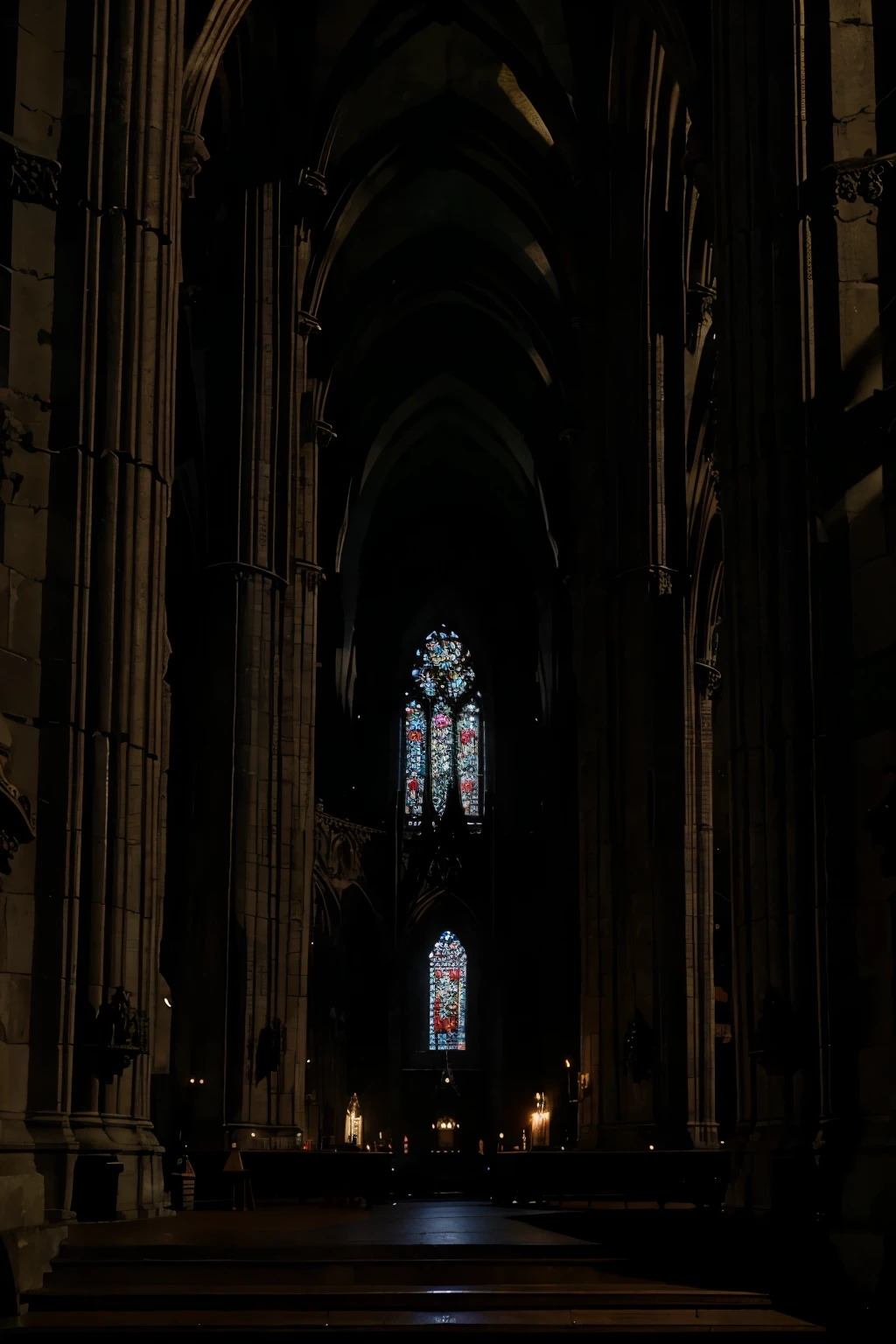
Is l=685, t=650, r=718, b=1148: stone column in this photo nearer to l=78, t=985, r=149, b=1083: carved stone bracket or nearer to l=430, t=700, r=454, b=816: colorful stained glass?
l=78, t=985, r=149, b=1083: carved stone bracket

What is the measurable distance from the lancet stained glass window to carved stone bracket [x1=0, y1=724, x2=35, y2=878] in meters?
33.3

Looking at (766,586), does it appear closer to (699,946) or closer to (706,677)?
(699,946)

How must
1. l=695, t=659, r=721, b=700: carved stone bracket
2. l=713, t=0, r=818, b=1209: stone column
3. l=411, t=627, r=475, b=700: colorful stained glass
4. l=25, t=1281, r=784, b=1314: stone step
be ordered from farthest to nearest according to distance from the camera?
l=411, t=627, r=475, b=700: colorful stained glass → l=695, t=659, r=721, b=700: carved stone bracket → l=713, t=0, r=818, b=1209: stone column → l=25, t=1281, r=784, b=1314: stone step

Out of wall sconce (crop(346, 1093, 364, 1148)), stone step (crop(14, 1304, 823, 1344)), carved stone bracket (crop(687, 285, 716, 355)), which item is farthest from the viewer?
wall sconce (crop(346, 1093, 364, 1148))

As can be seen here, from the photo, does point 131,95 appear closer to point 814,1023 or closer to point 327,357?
point 814,1023

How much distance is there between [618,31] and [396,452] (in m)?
17.2

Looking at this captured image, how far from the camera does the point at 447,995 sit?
41.3m

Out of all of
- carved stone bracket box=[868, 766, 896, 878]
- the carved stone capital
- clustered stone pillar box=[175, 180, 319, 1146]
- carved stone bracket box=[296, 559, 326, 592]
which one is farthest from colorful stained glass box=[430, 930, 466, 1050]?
carved stone bracket box=[868, 766, 896, 878]

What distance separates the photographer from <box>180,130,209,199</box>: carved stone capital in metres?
18.3

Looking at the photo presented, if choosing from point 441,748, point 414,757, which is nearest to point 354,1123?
point 414,757

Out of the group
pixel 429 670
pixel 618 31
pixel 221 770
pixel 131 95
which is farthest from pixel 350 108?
pixel 429 670

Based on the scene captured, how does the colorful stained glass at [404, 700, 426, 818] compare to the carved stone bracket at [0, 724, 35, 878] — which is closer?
the carved stone bracket at [0, 724, 35, 878]

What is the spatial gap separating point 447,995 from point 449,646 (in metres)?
9.53

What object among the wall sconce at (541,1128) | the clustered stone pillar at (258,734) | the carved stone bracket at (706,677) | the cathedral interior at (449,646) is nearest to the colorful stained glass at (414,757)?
the cathedral interior at (449,646)
